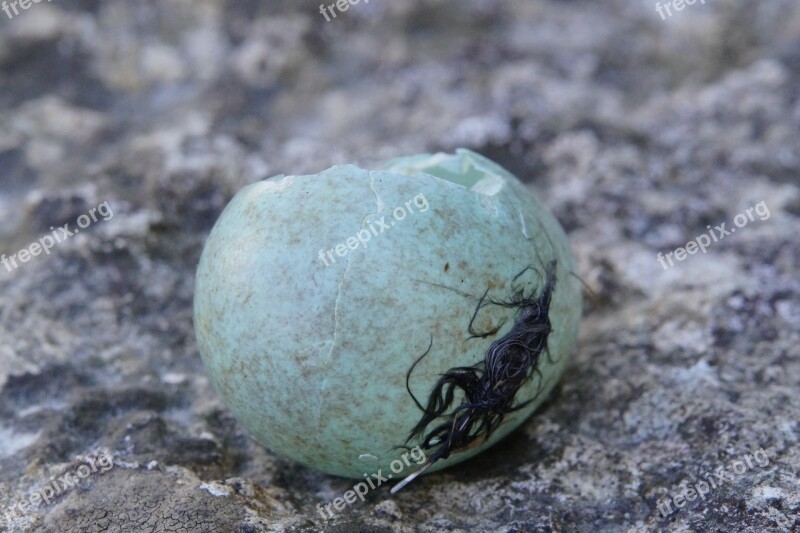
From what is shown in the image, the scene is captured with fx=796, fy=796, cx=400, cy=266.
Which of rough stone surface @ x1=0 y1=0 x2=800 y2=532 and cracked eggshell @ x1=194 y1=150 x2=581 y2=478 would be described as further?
rough stone surface @ x1=0 y1=0 x2=800 y2=532

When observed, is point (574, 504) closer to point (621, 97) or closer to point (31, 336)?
point (31, 336)

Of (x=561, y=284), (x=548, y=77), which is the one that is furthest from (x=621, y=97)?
(x=561, y=284)

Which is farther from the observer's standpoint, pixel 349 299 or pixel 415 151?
pixel 415 151

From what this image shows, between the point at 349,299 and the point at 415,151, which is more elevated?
the point at 349,299
